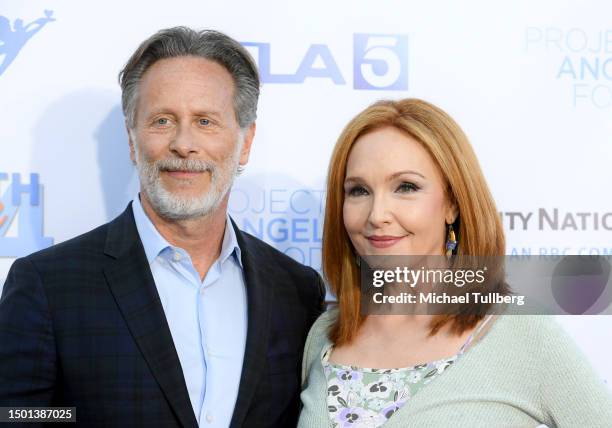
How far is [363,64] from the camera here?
258 cm

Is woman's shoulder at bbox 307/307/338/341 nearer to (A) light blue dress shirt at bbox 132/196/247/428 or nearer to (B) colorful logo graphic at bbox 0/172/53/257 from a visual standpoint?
(A) light blue dress shirt at bbox 132/196/247/428

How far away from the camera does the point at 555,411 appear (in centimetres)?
173

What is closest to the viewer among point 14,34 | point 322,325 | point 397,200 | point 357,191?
point 397,200

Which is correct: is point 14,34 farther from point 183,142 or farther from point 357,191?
point 357,191

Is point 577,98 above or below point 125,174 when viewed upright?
above

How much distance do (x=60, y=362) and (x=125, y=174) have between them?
0.95 metres

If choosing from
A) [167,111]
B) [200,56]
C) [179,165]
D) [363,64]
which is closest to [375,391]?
[179,165]

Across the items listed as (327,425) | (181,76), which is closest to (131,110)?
(181,76)

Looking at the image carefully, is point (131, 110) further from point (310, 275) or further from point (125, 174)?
point (310, 275)

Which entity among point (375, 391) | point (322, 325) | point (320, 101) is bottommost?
point (375, 391)

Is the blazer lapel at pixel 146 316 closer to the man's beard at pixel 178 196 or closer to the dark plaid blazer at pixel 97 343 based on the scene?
the dark plaid blazer at pixel 97 343

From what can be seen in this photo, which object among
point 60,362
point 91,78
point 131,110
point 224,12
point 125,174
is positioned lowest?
point 60,362

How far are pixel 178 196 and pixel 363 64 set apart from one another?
998 mm

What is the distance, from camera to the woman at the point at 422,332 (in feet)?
5.74
